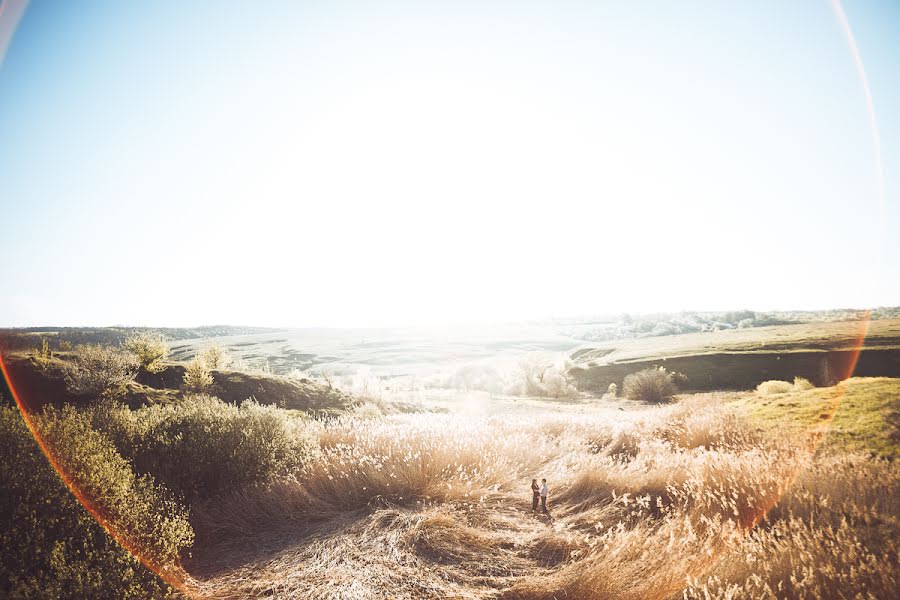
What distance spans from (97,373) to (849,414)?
63.6 ft

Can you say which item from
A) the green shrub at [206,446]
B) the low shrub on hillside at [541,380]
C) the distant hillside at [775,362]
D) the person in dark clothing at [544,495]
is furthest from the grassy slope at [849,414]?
the low shrub on hillside at [541,380]

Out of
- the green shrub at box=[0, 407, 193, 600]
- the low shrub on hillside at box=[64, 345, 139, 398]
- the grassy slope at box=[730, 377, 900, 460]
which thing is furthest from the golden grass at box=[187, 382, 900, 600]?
the low shrub on hillside at box=[64, 345, 139, 398]

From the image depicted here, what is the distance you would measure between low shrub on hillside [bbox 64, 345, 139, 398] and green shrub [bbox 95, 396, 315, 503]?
5.67 m

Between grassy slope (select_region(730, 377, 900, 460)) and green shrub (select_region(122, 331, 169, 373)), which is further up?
green shrub (select_region(122, 331, 169, 373))

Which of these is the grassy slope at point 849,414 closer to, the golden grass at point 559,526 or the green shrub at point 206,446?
the golden grass at point 559,526

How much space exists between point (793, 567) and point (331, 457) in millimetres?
6652

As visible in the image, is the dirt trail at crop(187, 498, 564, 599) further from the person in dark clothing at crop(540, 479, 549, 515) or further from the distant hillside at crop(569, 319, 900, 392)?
the distant hillside at crop(569, 319, 900, 392)

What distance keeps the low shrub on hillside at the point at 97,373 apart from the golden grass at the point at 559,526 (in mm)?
9053

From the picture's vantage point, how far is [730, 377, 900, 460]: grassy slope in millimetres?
6312

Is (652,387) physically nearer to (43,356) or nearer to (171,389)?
(171,389)

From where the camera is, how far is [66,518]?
3.57m

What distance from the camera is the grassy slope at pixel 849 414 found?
6.31 meters

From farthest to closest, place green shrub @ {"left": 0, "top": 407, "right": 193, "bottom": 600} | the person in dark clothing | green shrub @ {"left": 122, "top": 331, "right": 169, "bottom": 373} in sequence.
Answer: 1. green shrub @ {"left": 122, "top": 331, "right": 169, "bottom": 373}
2. the person in dark clothing
3. green shrub @ {"left": 0, "top": 407, "right": 193, "bottom": 600}

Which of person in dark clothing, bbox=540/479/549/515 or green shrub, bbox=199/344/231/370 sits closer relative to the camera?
person in dark clothing, bbox=540/479/549/515
